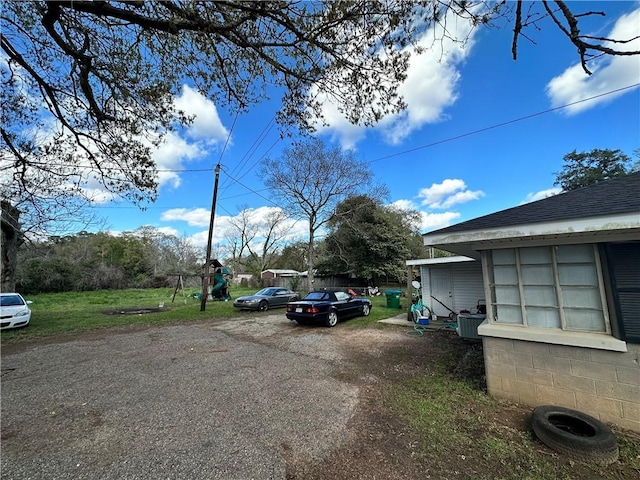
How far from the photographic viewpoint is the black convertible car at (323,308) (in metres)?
9.33

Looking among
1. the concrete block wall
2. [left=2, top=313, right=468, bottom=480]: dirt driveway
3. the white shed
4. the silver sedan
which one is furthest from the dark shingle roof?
the silver sedan

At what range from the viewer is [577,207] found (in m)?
3.49

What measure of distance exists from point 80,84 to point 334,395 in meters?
7.34

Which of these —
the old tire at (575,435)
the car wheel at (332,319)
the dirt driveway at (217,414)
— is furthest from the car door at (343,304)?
the old tire at (575,435)

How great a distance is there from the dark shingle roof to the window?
539 mm

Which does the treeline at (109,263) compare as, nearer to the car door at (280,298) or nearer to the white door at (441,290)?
the car door at (280,298)

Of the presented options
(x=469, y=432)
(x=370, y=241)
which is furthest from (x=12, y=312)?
(x=370, y=241)

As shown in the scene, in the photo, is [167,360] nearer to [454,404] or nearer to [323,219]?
[454,404]

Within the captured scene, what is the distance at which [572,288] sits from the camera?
3.63 m

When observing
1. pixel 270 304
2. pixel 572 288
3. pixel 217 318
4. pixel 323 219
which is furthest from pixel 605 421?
pixel 323 219

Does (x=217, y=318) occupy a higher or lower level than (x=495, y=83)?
lower

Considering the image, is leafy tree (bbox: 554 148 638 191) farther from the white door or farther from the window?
the window

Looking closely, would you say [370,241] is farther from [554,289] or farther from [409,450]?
[409,450]

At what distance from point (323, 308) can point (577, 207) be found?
732 centimetres
